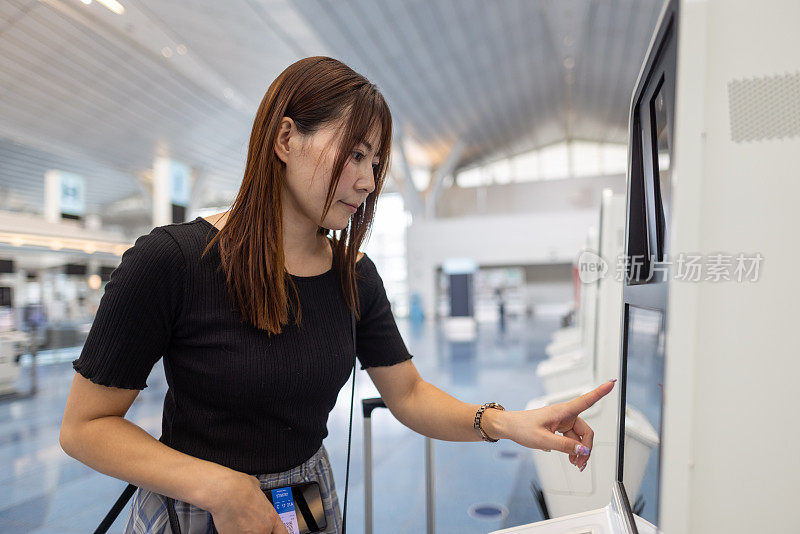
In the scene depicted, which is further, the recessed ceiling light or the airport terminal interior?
→ the recessed ceiling light

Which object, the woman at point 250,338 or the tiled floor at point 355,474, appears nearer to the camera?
the woman at point 250,338

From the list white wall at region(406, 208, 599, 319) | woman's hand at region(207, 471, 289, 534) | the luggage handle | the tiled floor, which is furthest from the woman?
white wall at region(406, 208, 599, 319)

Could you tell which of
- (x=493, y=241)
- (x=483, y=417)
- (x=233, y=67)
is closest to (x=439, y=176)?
(x=493, y=241)

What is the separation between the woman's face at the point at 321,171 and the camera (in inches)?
37.5

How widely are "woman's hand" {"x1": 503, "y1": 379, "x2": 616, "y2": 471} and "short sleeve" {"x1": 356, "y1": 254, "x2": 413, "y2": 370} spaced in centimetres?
31

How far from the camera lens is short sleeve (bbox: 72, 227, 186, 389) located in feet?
2.76

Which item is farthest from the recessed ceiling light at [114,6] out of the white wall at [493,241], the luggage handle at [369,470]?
the white wall at [493,241]

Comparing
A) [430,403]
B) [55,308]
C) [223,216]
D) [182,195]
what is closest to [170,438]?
[223,216]

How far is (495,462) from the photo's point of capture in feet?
13.4

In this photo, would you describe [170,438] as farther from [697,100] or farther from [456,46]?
[456,46]

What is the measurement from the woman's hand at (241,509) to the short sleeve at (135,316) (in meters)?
0.23

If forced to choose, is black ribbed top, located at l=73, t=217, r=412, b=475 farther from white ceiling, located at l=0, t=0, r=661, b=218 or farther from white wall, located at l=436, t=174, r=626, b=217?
white wall, located at l=436, t=174, r=626, b=217

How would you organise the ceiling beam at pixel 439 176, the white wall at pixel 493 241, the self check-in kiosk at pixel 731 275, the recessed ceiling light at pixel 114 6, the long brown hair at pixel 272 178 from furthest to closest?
the white wall at pixel 493 241, the ceiling beam at pixel 439 176, the recessed ceiling light at pixel 114 6, the long brown hair at pixel 272 178, the self check-in kiosk at pixel 731 275

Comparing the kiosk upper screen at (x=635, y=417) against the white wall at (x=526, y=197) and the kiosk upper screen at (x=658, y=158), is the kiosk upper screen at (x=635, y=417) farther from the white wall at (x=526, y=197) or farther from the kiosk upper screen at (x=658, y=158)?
the white wall at (x=526, y=197)
